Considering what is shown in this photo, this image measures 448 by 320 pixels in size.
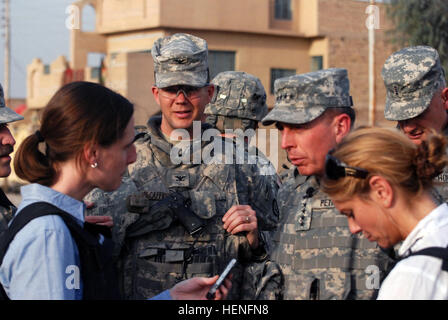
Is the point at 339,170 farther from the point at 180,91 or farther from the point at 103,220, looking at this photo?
the point at 180,91

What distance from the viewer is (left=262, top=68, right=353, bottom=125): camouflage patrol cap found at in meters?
3.21

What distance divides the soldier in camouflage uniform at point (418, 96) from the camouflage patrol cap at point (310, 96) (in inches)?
25.8

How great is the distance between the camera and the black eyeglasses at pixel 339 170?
88.4 inches

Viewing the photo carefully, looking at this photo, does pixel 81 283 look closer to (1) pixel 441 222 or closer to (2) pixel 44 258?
(2) pixel 44 258

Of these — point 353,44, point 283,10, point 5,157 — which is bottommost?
point 5,157

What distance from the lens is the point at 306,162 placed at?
10.5ft

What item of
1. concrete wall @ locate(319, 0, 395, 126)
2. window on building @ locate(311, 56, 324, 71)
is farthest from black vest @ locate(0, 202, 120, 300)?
window on building @ locate(311, 56, 324, 71)

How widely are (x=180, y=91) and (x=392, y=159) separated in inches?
75.0

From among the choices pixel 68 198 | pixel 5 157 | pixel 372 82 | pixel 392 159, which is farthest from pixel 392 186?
pixel 372 82

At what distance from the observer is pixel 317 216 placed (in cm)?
324

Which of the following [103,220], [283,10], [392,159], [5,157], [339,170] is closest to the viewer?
[392,159]

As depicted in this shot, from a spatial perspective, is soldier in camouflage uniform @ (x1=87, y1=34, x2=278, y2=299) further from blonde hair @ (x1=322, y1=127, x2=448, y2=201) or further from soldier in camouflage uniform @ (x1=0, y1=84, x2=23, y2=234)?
blonde hair @ (x1=322, y1=127, x2=448, y2=201)

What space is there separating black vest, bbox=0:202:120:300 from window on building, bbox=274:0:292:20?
26.9 meters

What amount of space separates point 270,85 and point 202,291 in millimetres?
25096
